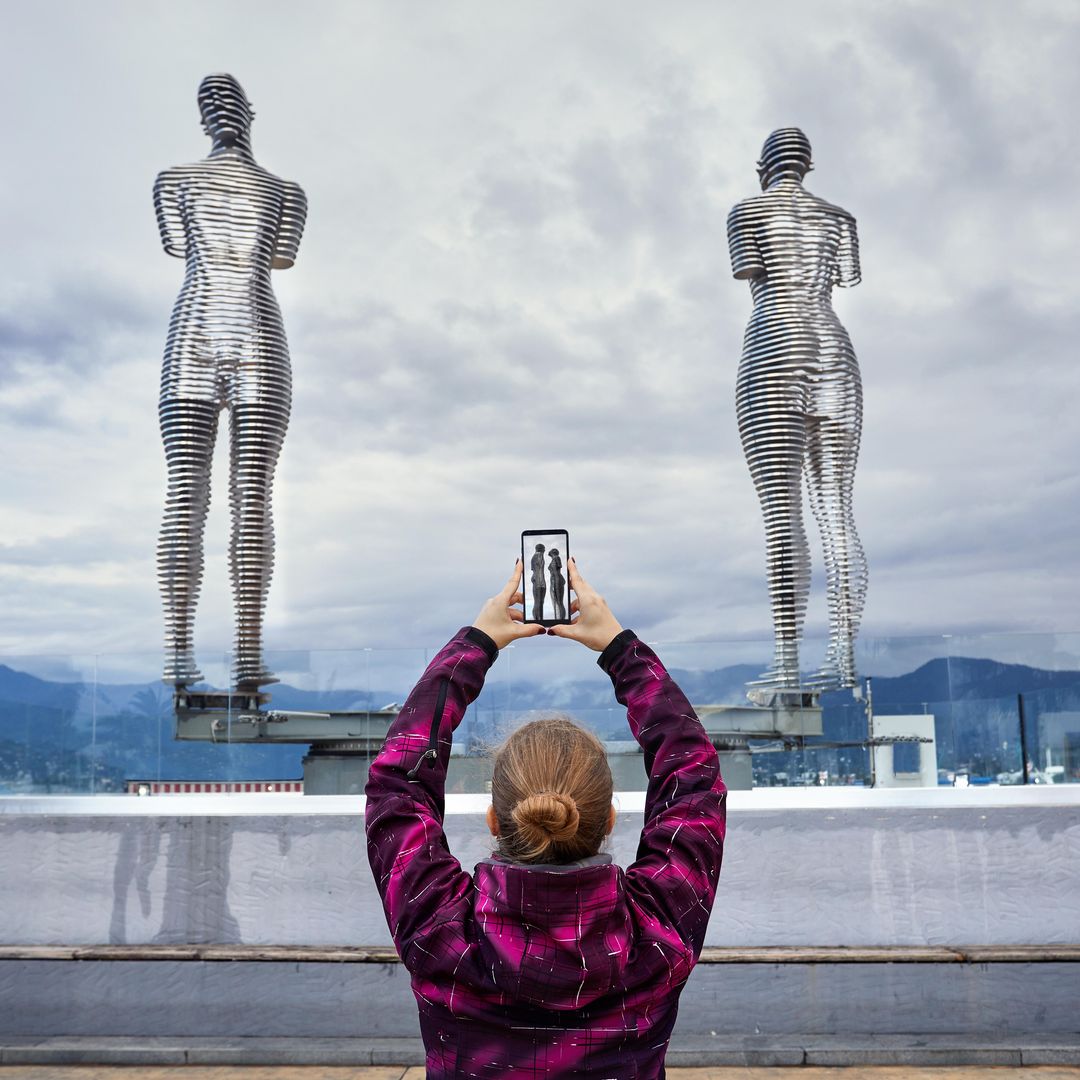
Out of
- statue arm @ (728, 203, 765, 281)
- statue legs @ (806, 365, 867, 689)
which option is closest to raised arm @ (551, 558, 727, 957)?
statue legs @ (806, 365, 867, 689)

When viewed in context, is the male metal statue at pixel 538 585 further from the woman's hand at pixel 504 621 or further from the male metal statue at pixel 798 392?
the male metal statue at pixel 798 392

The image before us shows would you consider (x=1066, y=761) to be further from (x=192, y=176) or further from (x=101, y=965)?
(x=192, y=176)

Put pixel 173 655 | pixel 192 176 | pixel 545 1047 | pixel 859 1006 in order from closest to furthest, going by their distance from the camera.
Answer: pixel 545 1047 < pixel 859 1006 < pixel 173 655 < pixel 192 176

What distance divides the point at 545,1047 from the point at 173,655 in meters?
4.51

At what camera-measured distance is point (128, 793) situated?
4.47 m

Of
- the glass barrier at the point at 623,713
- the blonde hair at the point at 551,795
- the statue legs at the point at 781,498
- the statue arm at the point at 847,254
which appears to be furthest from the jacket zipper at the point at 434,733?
the statue arm at the point at 847,254

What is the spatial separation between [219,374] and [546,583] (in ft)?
17.0

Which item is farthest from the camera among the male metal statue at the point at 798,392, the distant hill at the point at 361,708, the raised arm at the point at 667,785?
the male metal statue at the point at 798,392

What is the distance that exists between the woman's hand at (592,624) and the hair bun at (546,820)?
323 mm

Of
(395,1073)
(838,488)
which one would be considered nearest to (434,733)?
(395,1073)

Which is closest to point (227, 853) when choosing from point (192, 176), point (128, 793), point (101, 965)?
point (101, 965)

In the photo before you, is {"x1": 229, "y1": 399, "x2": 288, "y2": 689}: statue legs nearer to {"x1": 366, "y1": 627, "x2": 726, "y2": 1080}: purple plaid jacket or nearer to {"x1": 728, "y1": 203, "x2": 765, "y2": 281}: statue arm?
{"x1": 728, "y1": 203, "x2": 765, "y2": 281}: statue arm

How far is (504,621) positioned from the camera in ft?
4.42

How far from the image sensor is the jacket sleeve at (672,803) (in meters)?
1.12
